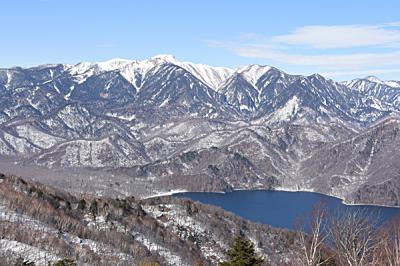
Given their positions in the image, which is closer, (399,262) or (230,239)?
(399,262)

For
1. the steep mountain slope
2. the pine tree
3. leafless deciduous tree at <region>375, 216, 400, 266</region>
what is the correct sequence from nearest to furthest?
1. leafless deciduous tree at <region>375, 216, 400, 266</region>
2. the pine tree
3. the steep mountain slope

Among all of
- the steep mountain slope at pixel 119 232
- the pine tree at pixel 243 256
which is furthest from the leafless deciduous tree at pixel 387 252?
the steep mountain slope at pixel 119 232

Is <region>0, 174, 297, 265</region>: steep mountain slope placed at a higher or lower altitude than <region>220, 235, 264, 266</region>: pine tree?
lower

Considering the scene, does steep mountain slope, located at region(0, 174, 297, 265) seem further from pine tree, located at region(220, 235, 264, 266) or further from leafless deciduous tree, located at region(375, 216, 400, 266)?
leafless deciduous tree, located at region(375, 216, 400, 266)

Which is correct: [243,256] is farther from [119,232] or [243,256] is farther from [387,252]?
[119,232]

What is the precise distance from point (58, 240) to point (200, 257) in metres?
40.8

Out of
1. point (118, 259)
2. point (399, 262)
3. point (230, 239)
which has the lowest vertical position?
point (230, 239)

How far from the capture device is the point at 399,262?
33.7 meters

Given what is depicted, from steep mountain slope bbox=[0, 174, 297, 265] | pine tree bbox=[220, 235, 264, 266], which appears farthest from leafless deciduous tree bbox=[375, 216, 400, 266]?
steep mountain slope bbox=[0, 174, 297, 265]

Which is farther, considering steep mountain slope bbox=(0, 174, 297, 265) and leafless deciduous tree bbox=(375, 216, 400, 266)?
steep mountain slope bbox=(0, 174, 297, 265)

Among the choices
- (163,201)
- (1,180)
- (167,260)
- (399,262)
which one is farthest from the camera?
(163,201)

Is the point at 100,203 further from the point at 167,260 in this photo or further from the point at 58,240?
the point at 58,240

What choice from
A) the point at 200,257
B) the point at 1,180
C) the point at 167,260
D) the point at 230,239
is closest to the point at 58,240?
the point at 167,260

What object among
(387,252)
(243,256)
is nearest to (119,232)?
(243,256)
